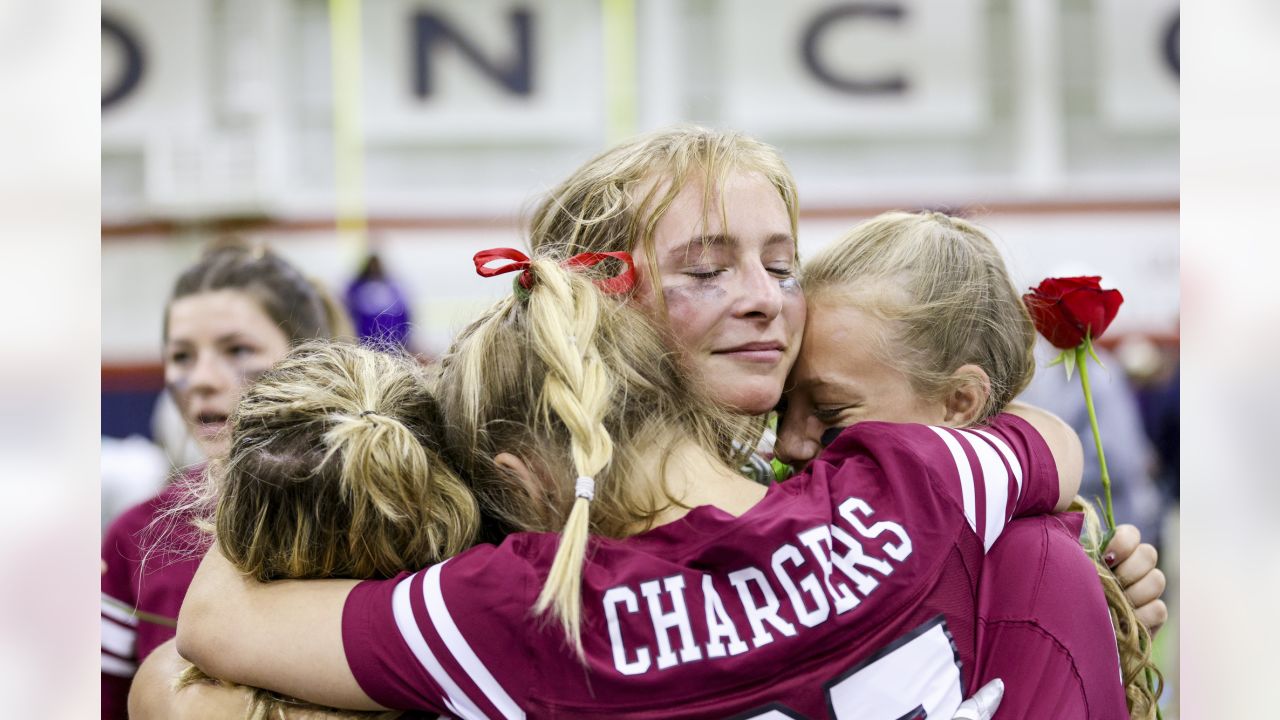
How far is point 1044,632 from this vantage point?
4.38 ft

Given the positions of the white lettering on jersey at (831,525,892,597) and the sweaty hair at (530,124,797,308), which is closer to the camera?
the white lettering on jersey at (831,525,892,597)

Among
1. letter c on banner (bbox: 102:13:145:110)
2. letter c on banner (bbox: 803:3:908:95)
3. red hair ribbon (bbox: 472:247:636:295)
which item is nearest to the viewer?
red hair ribbon (bbox: 472:247:636:295)

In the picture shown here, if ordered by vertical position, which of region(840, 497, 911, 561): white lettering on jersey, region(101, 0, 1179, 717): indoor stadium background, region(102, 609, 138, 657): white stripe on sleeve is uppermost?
region(101, 0, 1179, 717): indoor stadium background

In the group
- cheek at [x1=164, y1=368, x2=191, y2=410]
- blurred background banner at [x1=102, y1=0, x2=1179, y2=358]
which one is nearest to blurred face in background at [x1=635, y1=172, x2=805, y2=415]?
cheek at [x1=164, y1=368, x2=191, y2=410]

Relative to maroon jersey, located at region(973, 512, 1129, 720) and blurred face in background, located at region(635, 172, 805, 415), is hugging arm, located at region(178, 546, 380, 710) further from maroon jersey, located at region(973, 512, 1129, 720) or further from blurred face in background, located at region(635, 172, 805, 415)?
maroon jersey, located at region(973, 512, 1129, 720)

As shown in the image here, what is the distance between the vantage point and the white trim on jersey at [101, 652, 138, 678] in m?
2.04

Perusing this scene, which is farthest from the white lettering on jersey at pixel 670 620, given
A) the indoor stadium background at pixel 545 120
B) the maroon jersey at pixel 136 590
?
the indoor stadium background at pixel 545 120

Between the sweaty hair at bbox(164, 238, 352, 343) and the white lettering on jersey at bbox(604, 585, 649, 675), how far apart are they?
4.88 feet

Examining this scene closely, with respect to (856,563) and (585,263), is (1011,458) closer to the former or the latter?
(856,563)

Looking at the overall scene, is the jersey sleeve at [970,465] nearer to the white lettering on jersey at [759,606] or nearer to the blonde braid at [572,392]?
the white lettering on jersey at [759,606]

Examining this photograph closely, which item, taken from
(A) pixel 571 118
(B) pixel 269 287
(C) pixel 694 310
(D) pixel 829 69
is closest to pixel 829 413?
(C) pixel 694 310

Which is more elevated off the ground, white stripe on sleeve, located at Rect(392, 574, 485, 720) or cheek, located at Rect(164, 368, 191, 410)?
cheek, located at Rect(164, 368, 191, 410)
